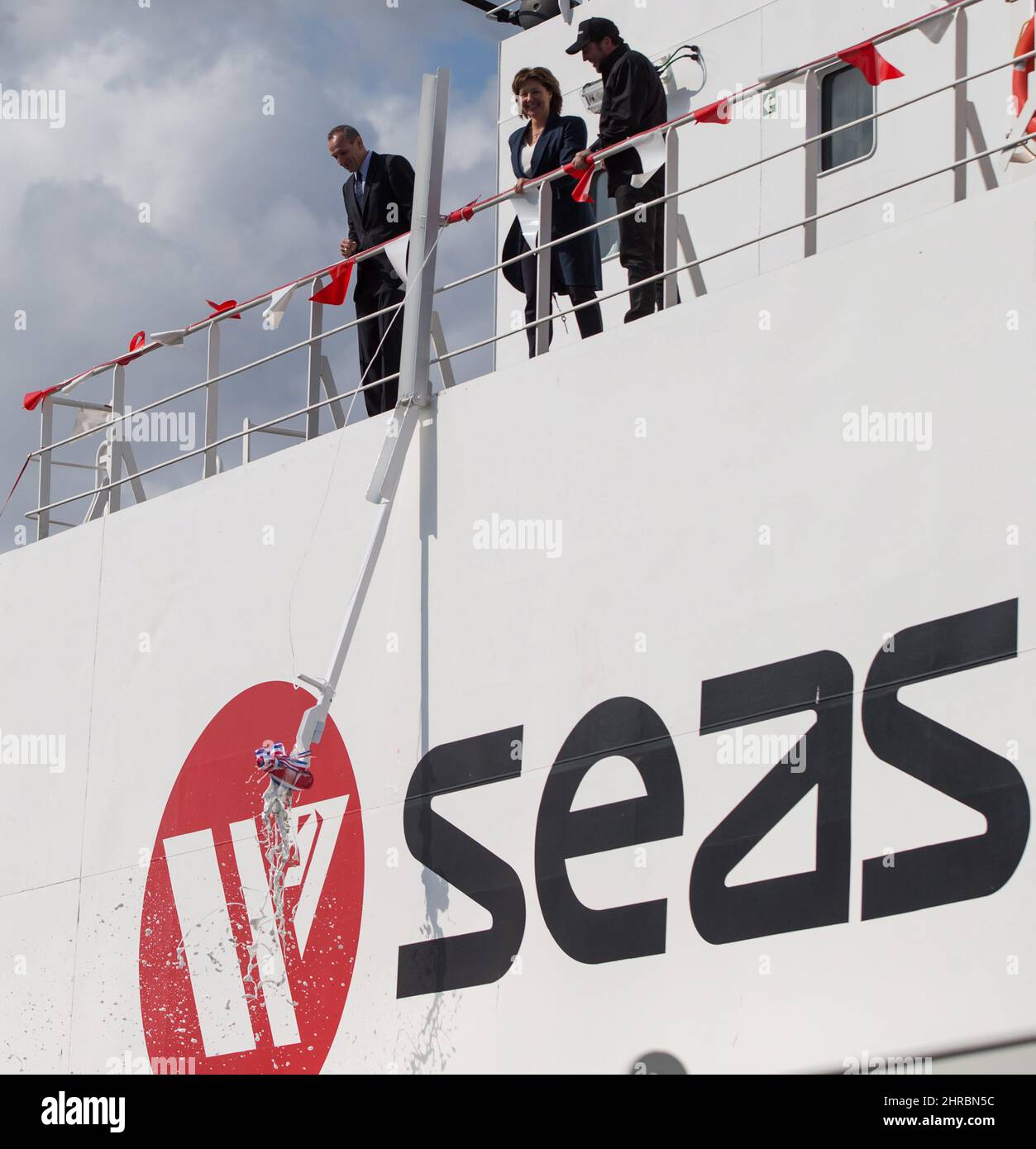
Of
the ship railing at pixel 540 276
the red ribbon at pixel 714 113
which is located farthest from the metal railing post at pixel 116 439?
the red ribbon at pixel 714 113

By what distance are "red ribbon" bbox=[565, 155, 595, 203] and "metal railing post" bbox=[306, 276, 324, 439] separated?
1553 mm

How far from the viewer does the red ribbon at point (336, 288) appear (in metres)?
7.19

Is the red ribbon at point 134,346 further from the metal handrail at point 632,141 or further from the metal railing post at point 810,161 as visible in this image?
the metal railing post at point 810,161

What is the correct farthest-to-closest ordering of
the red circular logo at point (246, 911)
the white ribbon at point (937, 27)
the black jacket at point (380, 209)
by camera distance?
the black jacket at point (380, 209)
the red circular logo at point (246, 911)
the white ribbon at point (937, 27)

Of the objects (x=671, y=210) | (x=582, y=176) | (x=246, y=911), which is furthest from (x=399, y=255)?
(x=246, y=911)

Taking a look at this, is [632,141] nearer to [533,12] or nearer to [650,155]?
[650,155]

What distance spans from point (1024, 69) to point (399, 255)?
8.44ft

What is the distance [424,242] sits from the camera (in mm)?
6621

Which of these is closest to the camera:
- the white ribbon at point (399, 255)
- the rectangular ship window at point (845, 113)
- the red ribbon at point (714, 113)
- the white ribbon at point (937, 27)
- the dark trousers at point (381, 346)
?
the white ribbon at point (937, 27)

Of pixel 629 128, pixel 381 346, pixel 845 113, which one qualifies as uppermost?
pixel 845 113

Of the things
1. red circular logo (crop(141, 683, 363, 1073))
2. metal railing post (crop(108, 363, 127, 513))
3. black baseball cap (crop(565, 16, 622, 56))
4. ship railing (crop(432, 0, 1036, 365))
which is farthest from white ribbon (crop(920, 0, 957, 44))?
metal railing post (crop(108, 363, 127, 513))

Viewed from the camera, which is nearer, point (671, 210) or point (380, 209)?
point (671, 210)

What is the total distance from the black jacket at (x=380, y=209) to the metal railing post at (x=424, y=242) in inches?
17.3
